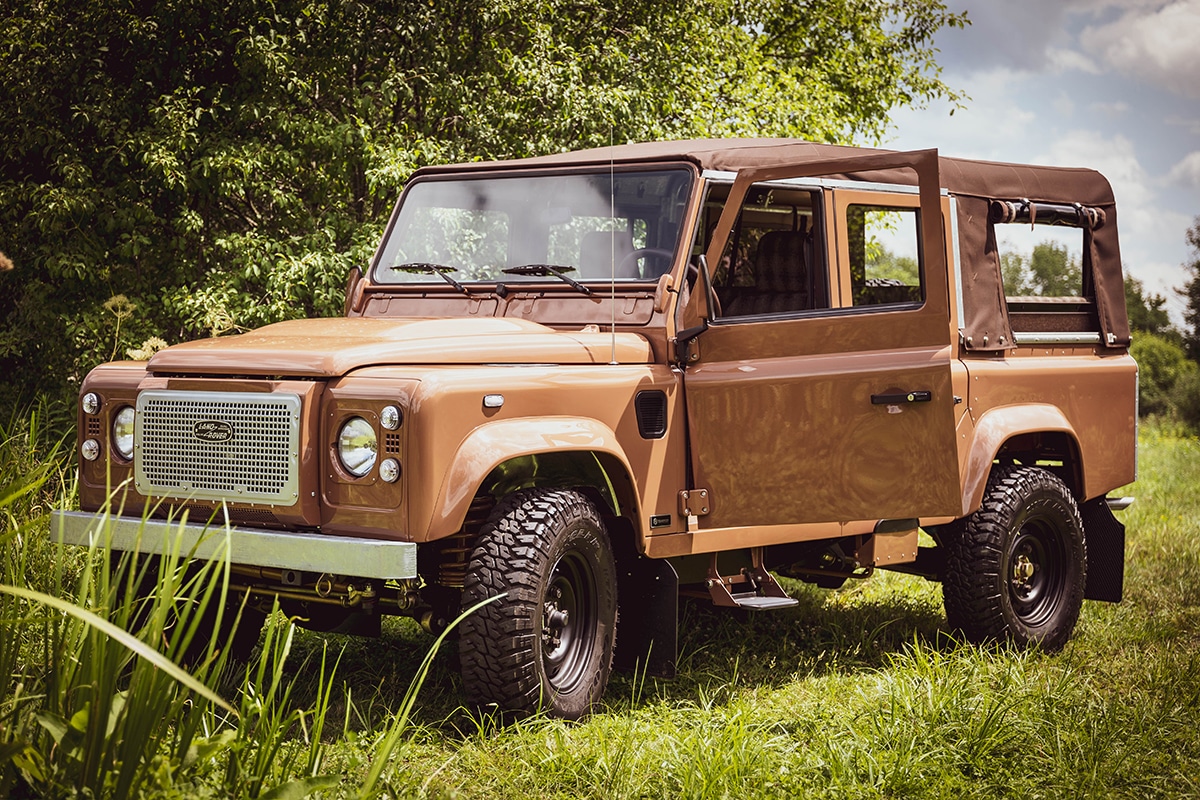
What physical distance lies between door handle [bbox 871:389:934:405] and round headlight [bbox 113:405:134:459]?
2.57 metres

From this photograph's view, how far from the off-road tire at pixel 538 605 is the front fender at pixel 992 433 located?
1.67 meters

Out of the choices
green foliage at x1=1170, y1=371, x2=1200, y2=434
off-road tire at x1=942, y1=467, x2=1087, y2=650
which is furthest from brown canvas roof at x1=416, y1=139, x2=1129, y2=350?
green foliage at x1=1170, y1=371, x2=1200, y2=434

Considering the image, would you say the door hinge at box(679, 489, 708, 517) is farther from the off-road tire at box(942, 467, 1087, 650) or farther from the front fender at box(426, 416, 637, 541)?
the off-road tire at box(942, 467, 1087, 650)

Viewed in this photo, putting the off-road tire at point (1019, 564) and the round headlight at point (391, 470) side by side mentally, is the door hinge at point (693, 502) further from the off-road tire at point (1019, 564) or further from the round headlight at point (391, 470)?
the off-road tire at point (1019, 564)

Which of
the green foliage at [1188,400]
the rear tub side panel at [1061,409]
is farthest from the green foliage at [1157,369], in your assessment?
the rear tub side panel at [1061,409]

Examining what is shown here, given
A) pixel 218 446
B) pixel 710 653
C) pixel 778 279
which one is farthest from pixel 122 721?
pixel 778 279

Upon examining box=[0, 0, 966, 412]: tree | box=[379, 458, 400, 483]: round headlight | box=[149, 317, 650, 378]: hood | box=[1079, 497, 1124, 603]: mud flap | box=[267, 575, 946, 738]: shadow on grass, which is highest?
box=[0, 0, 966, 412]: tree

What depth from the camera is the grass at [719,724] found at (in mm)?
2998

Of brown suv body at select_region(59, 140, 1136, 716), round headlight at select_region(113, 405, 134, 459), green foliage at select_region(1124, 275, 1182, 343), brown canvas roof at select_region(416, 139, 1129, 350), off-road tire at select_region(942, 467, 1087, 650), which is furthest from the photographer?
green foliage at select_region(1124, 275, 1182, 343)

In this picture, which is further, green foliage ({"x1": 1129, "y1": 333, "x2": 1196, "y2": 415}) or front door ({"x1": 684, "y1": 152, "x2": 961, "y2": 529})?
green foliage ({"x1": 1129, "y1": 333, "x2": 1196, "y2": 415})

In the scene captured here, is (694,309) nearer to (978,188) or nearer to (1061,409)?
(978,188)

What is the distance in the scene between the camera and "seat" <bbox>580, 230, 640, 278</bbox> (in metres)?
4.68

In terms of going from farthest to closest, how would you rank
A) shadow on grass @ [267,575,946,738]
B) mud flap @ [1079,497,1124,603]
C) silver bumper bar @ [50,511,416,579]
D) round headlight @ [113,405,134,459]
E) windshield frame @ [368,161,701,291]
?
mud flap @ [1079,497,1124,603] < windshield frame @ [368,161,701,291] < shadow on grass @ [267,575,946,738] < round headlight @ [113,405,134,459] < silver bumper bar @ [50,511,416,579]

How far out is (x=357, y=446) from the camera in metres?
3.68
